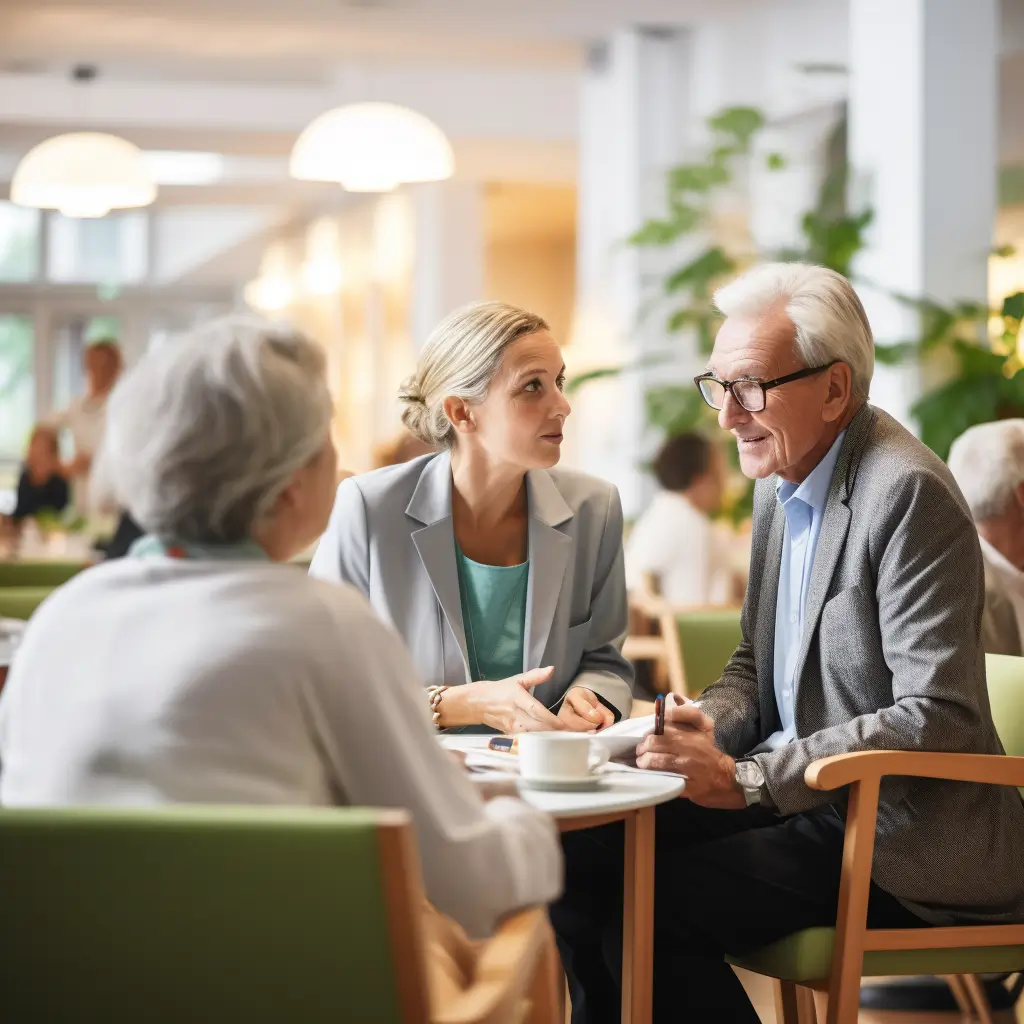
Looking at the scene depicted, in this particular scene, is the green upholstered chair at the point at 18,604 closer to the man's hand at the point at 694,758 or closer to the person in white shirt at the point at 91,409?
the man's hand at the point at 694,758

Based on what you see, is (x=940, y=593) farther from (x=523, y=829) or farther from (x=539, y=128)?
(x=539, y=128)

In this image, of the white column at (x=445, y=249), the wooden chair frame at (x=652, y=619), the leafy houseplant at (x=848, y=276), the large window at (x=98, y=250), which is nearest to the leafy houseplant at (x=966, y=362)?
the leafy houseplant at (x=848, y=276)

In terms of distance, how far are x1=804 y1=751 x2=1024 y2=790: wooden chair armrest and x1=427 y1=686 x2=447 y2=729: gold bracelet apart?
2.11ft

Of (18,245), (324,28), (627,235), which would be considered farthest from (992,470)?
(18,245)

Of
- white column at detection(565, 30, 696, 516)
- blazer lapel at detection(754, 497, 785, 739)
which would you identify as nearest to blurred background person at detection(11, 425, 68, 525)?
white column at detection(565, 30, 696, 516)

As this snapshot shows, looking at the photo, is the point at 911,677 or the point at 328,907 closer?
the point at 328,907

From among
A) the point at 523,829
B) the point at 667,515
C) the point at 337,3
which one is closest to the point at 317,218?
the point at 337,3

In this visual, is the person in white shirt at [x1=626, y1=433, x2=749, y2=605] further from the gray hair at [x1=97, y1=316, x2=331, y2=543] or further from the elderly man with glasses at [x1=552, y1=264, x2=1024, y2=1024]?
the gray hair at [x1=97, y1=316, x2=331, y2=543]

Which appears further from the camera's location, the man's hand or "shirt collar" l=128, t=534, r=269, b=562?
the man's hand

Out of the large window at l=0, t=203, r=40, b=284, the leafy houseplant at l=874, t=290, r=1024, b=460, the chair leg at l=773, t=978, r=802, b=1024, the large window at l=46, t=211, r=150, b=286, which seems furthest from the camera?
the large window at l=46, t=211, r=150, b=286

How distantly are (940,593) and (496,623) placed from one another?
0.86 meters

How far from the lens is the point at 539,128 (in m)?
9.38

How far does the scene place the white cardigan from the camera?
4.81ft

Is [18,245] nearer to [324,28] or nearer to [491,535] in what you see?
[324,28]
